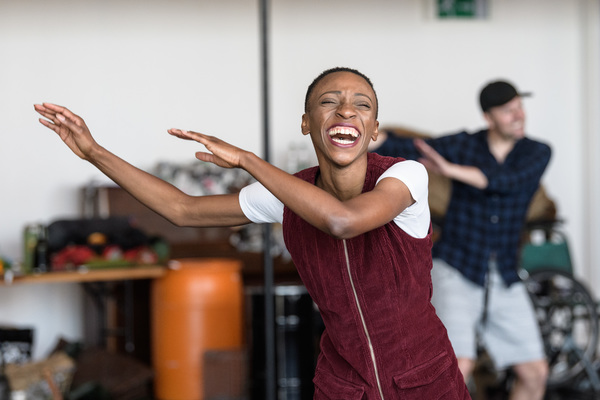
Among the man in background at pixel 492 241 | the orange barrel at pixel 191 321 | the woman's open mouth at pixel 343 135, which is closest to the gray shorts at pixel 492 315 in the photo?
the man in background at pixel 492 241

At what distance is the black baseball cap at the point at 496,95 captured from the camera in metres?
3.79

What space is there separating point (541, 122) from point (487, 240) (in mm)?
3554

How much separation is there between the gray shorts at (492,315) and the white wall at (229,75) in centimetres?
291

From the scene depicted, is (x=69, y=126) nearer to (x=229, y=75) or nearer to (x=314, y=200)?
(x=314, y=200)

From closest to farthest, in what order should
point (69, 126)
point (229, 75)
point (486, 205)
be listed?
point (69, 126) < point (486, 205) < point (229, 75)

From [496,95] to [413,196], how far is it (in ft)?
7.07

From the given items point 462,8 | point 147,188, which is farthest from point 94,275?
point 462,8

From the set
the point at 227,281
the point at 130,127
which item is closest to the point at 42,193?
the point at 130,127

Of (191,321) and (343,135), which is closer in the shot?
(343,135)

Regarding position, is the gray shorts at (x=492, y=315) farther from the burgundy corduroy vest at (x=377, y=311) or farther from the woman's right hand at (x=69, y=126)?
the woman's right hand at (x=69, y=126)

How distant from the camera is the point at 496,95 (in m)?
3.80

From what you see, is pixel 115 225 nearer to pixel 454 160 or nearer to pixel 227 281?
pixel 227 281

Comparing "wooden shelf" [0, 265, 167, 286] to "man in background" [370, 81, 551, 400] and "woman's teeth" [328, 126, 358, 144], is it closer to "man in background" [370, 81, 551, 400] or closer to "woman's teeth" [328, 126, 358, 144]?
"man in background" [370, 81, 551, 400]

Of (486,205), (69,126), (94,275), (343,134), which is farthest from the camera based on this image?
(94,275)
